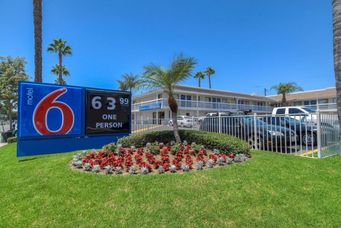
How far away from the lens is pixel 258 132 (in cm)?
963

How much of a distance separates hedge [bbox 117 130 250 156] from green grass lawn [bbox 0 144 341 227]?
125 cm

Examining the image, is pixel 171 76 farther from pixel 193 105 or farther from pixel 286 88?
pixel 286 88

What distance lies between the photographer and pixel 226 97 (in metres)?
41.8

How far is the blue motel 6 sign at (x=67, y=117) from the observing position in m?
9.05

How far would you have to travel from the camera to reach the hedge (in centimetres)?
743

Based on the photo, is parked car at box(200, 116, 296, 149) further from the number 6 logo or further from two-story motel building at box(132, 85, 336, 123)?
two-story motel building at box(132, 85, 336, 123)

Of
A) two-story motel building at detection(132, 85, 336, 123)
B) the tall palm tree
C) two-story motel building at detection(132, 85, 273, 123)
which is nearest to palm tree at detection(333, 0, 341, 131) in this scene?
two-story motel building at detection(132, 85, 336, 123)

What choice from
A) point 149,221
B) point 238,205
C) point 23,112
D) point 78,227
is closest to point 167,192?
point 149,221

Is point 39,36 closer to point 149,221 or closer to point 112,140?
point 112,140

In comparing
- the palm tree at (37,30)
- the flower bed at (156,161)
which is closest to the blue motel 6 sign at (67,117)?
the flower bed at (156,161)

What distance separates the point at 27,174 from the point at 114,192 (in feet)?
10.7

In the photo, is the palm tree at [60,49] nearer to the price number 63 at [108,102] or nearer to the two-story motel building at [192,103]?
the two-story motel building at [192,103]

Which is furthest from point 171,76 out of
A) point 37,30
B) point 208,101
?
point 208,101

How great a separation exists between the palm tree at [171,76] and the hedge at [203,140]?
530mm
